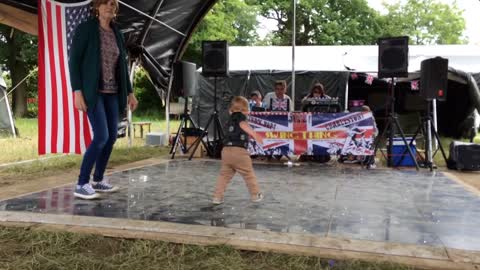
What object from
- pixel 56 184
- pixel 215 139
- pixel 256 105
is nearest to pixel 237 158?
pixel 56 184

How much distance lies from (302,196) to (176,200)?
1095mm

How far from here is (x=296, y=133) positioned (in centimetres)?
630

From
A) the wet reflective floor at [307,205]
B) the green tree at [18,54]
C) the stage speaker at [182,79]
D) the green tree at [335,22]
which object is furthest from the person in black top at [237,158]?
the green tree at [335,22]

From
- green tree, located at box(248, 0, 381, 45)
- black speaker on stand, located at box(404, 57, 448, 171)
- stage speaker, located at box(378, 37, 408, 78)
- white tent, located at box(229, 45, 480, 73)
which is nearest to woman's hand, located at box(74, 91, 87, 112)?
stage speaker, located at box(378, 37, 408, 78)

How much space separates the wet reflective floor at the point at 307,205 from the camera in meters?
2.75

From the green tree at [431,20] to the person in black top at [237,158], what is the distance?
30.8 metres

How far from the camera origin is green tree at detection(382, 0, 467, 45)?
105 ft

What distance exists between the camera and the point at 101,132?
339cm

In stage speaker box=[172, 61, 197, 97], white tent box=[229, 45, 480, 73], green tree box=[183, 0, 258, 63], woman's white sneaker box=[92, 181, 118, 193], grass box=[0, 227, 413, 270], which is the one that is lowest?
grass box=[0, 227, 413, 270]

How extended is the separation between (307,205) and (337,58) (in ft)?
24.1

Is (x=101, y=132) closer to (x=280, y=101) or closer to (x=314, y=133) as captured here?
(x=314, y=133)

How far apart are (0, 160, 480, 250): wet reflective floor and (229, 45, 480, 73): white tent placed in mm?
4925

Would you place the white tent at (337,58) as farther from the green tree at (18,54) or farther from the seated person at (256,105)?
the green tree at (18,54)

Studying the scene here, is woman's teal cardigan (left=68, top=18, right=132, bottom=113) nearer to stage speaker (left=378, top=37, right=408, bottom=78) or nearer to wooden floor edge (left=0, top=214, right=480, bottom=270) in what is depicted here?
wooden floor edge (left=0, top=214, right=480, bottom=270)
